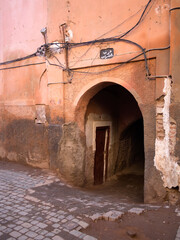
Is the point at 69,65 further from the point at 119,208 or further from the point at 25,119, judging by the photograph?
the point at 119,208

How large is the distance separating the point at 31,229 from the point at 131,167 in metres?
7.13

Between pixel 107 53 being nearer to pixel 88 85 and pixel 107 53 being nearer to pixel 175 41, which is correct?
pixel 88 85

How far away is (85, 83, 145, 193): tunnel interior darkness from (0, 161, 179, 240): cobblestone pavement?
2341 millimetres

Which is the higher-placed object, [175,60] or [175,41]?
[175,41]

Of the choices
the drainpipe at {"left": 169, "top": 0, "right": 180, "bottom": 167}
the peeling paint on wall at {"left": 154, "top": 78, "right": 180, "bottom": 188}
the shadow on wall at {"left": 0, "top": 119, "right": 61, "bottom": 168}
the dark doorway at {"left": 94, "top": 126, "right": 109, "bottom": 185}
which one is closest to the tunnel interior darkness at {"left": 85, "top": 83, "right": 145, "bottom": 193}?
the dark doorway at {"left": 94, "top": 126, "right": 109, "bottom": 185}

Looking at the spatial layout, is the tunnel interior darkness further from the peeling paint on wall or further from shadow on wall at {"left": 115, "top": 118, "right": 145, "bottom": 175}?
the peeling paint on wall

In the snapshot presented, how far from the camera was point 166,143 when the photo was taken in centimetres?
473

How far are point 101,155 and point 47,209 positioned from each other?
371 cm

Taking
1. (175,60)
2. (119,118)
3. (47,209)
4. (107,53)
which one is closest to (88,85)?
(107,53)

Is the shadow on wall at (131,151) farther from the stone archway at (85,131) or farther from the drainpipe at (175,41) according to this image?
the drainpipe at (175,41)

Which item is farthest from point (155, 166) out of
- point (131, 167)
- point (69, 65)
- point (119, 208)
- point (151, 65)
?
point (131, 167)

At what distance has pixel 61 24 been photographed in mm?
6492

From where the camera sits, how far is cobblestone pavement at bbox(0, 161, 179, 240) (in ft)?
11.5

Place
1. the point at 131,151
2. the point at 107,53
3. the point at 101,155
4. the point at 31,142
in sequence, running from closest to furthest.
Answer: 1. the point at 107,53
2. the point at 31,142
3. the point at 101,155
4. the point at 131,151
